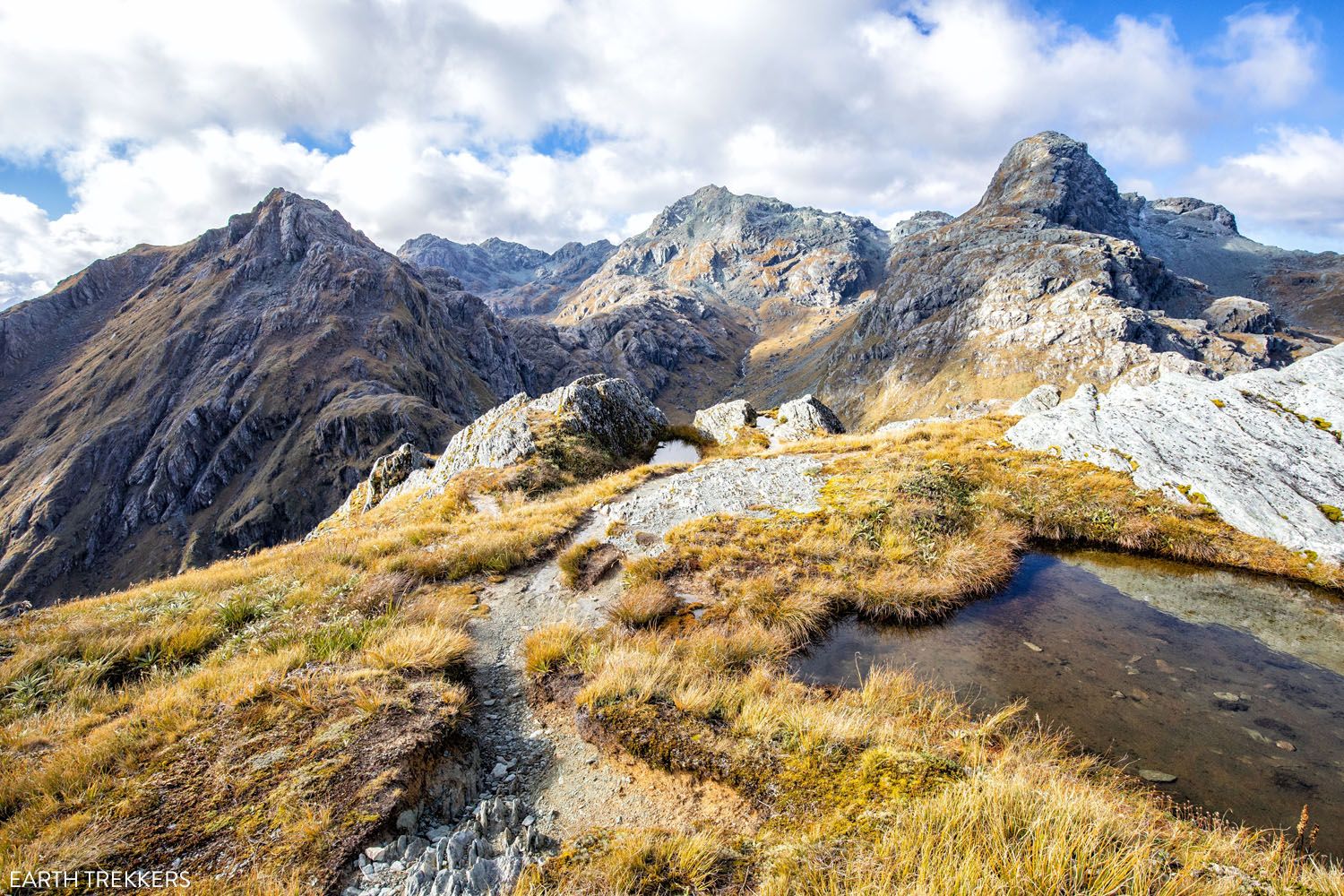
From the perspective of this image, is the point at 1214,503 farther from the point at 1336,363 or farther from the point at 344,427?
the point at 344,427

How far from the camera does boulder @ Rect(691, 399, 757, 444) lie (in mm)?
37875

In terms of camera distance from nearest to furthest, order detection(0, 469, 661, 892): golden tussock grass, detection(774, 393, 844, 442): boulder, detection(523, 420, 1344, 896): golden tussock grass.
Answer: detection(523, 420, 1344, 896): golden tussock grass < detection(0, 469, 661, 892): golden tussock grass < detection(774, 393, 844, 442): boulder

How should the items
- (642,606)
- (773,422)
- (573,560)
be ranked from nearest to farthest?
(642,606) → (573,560) → (773,422)

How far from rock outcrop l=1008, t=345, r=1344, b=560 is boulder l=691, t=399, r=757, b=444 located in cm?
1799

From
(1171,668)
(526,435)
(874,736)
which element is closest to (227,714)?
(874,736)

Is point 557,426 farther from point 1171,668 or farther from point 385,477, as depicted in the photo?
point 1171,668

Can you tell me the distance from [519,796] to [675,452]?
29140mm

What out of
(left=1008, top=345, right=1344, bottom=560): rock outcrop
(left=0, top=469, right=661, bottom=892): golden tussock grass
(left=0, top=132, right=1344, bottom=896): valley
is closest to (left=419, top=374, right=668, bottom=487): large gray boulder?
(left=0, top=132, right=1344, bottom=896): valley

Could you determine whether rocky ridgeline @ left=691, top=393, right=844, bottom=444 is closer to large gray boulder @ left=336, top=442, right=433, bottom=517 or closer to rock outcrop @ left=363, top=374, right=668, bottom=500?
rock outcrop @ left=363, top=374, right=668, bottom=500

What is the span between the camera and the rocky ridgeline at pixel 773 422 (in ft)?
117

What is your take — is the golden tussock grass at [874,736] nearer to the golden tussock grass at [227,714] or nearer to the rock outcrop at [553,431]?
the golden tussock grass at [227,714]

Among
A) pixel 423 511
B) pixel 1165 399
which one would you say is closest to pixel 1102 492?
pixel 1165 399

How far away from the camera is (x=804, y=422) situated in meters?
36.4

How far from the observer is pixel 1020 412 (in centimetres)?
3161
